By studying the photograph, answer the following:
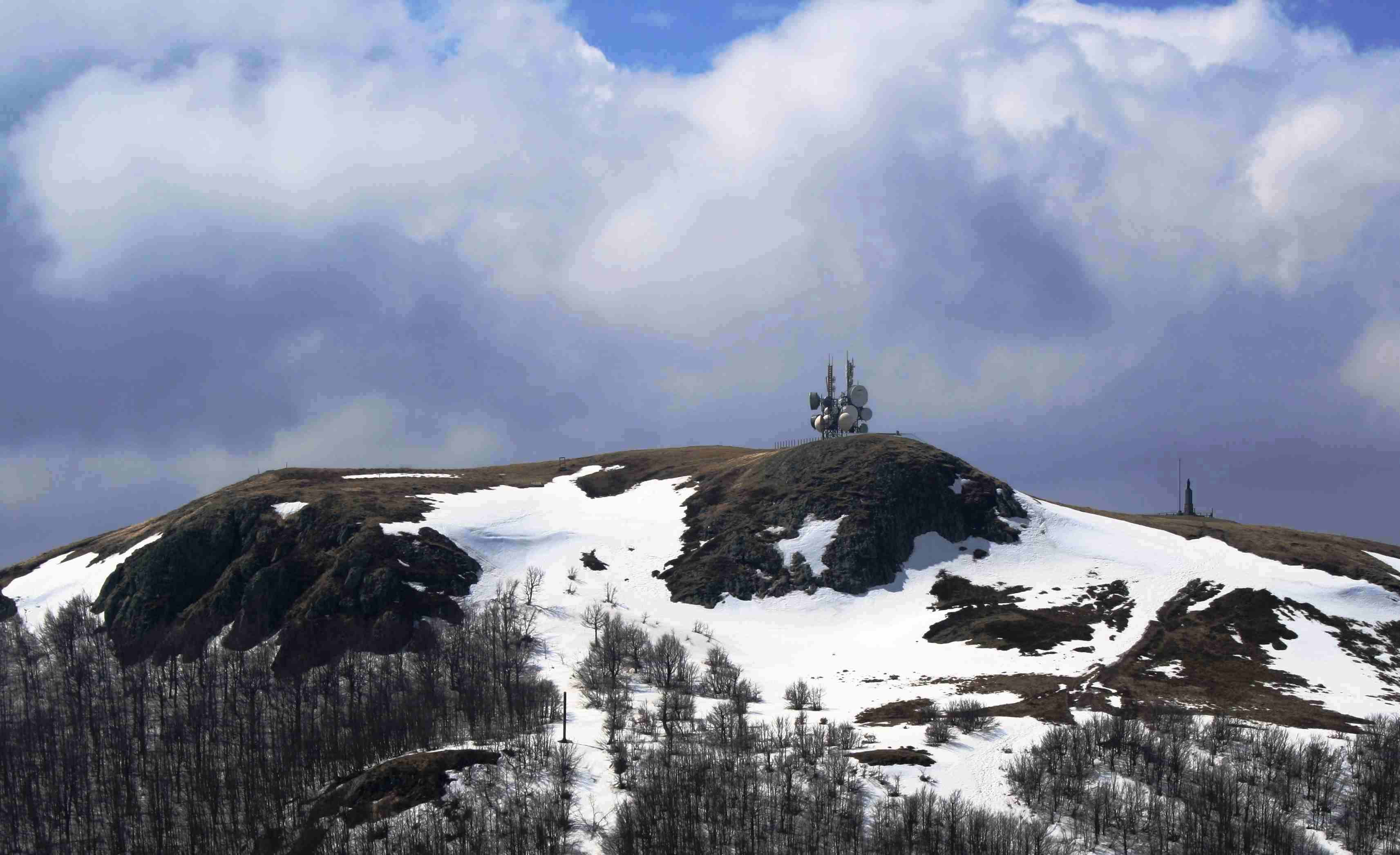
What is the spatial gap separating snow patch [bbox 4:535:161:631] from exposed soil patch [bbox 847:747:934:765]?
10188 centimetres

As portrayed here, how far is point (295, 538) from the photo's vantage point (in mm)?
149000

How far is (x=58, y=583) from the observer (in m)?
159

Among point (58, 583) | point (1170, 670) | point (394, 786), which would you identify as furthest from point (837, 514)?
point (58, 583)

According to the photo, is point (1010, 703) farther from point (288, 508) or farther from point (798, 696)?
point (288, 508)

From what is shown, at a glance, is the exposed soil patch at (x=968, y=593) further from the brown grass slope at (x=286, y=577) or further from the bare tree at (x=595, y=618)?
the brown grass slope at (x=286, y=577)

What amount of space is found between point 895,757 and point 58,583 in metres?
121

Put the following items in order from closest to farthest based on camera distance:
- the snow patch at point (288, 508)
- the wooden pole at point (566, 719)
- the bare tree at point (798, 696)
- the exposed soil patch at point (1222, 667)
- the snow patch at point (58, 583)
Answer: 1. the wooden pole at point (566, 719)
2. the exposed soil patch at point (1222, 667)
3. the bare tree at point (798, 696)
4. the snow patch at point (58, 583)
5. the snow patch at point (288, 508)

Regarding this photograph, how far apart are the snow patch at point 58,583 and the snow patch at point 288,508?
49.6 ft

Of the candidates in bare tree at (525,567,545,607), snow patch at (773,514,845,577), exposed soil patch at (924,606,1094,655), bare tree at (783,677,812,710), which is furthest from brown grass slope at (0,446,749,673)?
exposed soil patch at (924,606,1094,655)

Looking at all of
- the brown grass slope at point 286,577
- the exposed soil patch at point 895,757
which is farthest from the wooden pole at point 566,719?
the brown grass slope at point 286,577

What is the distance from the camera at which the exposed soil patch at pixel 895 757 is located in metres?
89.3

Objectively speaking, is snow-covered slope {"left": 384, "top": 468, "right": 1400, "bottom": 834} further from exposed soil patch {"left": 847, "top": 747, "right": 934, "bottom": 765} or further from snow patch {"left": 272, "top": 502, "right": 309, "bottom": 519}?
snow patch {"left": 272, "top": 502, "right": 309, "bottom": 519}

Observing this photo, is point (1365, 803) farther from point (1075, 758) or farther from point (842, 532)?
point (842, 532)

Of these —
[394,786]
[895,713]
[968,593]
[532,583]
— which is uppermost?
[532,583]
